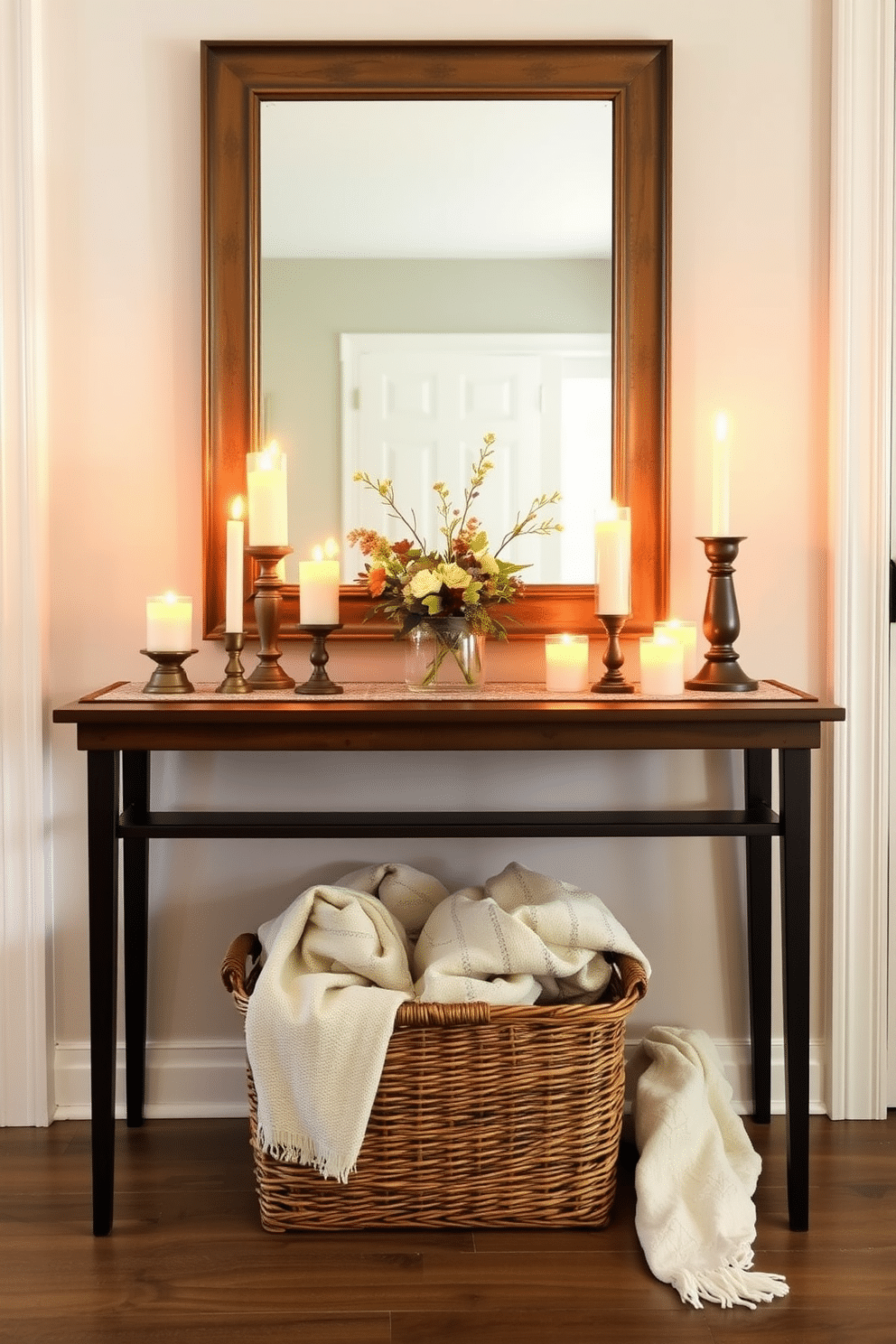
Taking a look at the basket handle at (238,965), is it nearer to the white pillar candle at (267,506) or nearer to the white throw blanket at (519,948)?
the white throw blanket at (519,948)

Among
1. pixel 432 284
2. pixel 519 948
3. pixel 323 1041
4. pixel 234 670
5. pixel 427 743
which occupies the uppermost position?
pixel 432 284

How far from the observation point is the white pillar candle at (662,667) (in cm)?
189

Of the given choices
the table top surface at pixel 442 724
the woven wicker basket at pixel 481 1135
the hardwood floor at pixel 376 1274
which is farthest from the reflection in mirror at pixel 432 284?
the hardwood floor at pixel 376 1274

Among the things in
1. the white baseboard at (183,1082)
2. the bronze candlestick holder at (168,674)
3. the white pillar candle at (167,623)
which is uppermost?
the white pillar candle at (167,623)

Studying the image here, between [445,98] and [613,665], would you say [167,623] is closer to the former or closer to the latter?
[613,665]

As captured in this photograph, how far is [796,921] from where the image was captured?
1.83 metres

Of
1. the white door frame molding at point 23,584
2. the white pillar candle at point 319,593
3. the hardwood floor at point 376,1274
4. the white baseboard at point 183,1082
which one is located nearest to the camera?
the hardwood floor at point 376,1274

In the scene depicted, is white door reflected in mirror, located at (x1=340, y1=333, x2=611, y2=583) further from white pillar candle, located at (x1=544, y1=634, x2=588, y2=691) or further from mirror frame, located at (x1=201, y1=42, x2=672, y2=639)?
white pillar candle, located at (x1=544, y1=634, x2=588, y2=691)

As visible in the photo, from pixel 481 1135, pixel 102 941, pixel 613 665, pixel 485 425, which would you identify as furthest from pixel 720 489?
pixel 102 941

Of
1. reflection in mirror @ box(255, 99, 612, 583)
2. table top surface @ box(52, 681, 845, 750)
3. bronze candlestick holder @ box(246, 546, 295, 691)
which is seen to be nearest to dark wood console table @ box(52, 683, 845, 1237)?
table top surface @ box(52, 681, 845, 750)

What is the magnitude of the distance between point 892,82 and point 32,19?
151cm

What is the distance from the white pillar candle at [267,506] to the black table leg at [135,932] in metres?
0.49

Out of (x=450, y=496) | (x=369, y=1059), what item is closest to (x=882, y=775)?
(x=450, y=496)

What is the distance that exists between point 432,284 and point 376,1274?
161 centimetres
